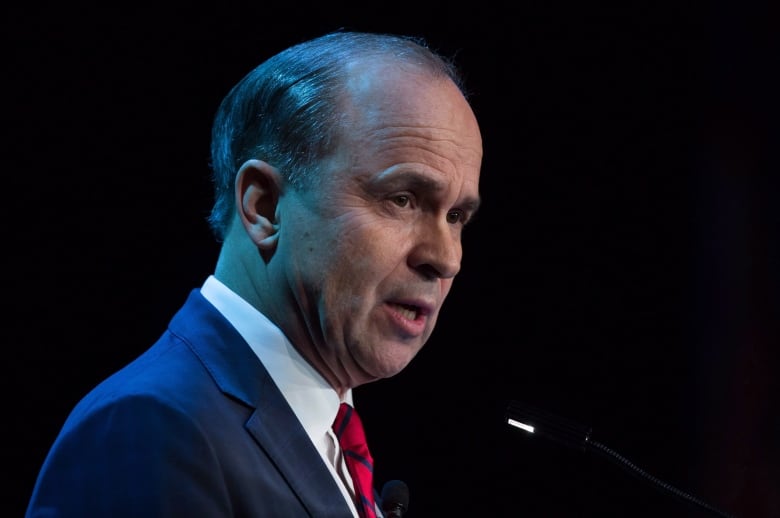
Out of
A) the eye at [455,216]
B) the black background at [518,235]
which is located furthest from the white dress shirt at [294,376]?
the black background at [518,235]

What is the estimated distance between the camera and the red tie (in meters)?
1.43

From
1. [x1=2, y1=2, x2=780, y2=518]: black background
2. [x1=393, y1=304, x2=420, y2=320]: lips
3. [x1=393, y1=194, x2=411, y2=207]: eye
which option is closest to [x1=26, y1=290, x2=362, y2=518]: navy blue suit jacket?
[x1=393, y1=304, x2=420, y2=320]: lips

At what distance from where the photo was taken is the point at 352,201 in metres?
1.35

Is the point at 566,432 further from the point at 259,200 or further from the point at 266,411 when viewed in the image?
the point at 259,200

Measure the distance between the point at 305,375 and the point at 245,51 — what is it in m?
1.33

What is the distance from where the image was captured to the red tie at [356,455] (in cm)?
143

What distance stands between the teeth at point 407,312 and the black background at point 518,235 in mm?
1107

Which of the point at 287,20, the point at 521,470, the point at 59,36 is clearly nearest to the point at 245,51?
the point at 287,20

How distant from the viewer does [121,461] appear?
1075mm

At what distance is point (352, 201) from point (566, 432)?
0.71 m

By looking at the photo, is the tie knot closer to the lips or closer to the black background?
the lips

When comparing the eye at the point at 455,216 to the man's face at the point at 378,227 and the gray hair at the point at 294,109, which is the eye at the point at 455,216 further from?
the gray hair at the point at 294,109

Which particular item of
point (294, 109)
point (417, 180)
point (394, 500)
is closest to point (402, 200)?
point (417, 180)

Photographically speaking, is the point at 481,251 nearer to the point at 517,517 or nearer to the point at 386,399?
the point at 386,399
